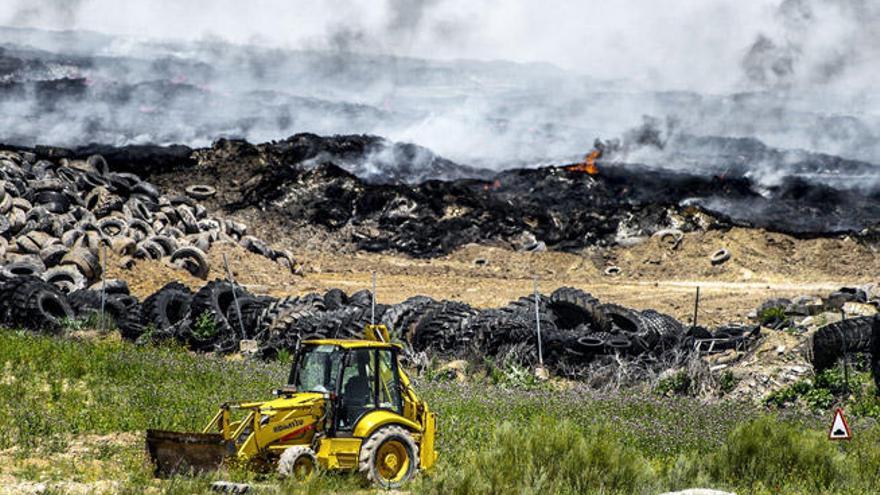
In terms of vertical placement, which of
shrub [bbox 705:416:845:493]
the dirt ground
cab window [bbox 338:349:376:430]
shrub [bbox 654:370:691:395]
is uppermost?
the dirt ground

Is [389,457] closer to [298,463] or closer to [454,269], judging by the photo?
[298,463]

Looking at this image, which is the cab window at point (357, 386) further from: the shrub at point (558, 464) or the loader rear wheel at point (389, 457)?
the shrub at point (558, 464)

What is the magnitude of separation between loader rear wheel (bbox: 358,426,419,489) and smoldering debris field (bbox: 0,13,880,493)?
29cm

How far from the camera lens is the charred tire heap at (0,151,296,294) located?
92.5ft

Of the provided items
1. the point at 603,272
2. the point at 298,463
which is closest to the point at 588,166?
the point at 603,272

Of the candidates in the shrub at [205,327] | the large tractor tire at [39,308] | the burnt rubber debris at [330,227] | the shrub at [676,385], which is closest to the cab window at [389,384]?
the shrub at [676,385]

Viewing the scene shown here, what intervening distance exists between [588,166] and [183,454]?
3706 cm

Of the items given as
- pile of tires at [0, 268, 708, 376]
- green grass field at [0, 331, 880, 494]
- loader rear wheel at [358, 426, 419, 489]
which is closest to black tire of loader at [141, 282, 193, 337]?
pile of tires at [0, 268, 708, 376]

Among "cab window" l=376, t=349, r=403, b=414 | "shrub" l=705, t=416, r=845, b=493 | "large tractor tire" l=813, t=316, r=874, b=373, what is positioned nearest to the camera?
"cab window" l=376, t=349, r=403, b=414

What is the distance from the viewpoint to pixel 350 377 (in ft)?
36.1

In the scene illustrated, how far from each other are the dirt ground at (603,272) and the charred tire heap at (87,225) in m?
0.82

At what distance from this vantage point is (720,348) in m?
20.2

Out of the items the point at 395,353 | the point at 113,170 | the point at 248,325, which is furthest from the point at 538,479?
the point at 113,170

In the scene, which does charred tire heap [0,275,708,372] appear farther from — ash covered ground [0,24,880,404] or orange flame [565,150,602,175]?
orange flame [565,150,602,175]
